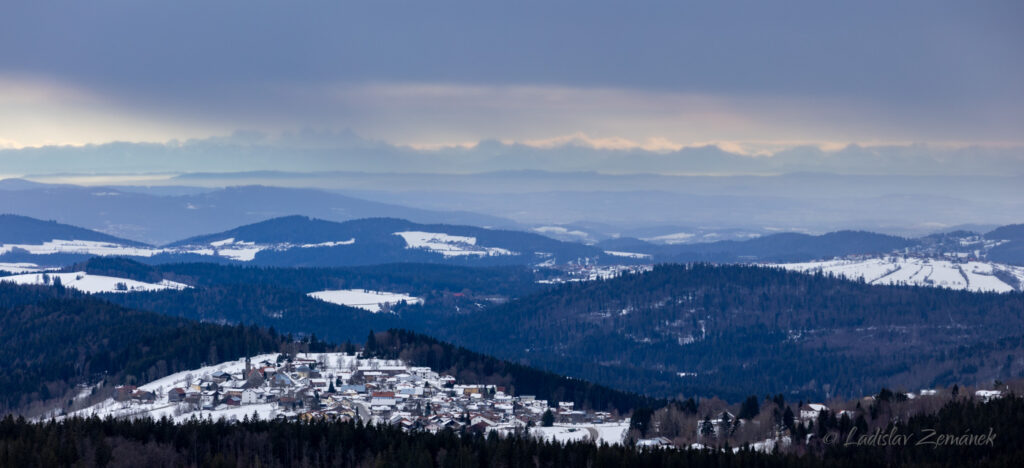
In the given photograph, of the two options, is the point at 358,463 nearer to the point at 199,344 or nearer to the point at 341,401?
the point at 341,401

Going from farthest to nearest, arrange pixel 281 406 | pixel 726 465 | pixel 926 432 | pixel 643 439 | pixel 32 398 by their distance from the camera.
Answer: pixel 32 398 < pixel 281 406 < pixel 643 439 < pixel 926 432 < pixel 726 465

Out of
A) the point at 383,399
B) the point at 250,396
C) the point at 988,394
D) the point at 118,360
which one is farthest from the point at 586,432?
the point at 118,360

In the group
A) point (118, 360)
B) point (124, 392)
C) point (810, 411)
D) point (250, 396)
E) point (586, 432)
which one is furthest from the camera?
point (118, 360)

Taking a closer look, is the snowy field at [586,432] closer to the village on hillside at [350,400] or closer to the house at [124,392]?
the village on hillside at [350,400]

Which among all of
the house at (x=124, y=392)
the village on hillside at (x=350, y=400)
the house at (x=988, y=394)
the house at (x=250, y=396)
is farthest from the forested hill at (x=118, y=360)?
the house at (x=988, y=394)

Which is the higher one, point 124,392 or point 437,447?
point 437,447

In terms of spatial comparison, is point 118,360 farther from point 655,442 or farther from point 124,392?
point 655,442

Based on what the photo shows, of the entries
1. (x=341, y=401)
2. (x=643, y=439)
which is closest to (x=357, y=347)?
(x=341, y=401)

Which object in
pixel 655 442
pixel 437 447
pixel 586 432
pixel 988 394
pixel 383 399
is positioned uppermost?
pixel 988 394

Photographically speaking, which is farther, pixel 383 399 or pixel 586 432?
pixel 383 399
